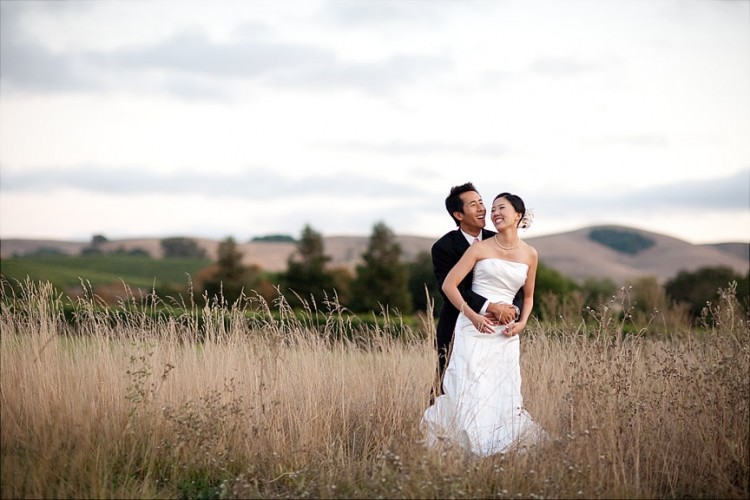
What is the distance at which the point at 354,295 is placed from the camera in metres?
32.4

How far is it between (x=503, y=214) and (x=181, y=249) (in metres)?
73.0

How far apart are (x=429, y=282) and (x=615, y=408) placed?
95.7 feet

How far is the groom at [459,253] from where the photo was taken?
5980 mm

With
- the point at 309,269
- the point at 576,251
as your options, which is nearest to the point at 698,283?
the point at 309,269

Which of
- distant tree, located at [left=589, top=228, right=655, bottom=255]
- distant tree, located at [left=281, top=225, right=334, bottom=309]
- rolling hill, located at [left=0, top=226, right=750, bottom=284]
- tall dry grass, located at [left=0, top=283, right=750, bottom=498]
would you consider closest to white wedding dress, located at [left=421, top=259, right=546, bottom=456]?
tall dry grass, located at [left=0, top=283, right=750, bottom=498]

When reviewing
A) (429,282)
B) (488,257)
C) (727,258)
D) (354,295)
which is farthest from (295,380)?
(727,258)

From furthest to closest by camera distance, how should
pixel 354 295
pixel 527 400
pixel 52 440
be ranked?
1. pixel 354 295
2. pixel 527 400
3. pixel 52 440

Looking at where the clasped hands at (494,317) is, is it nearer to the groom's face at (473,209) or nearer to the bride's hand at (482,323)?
the bride's hand at (482,323)

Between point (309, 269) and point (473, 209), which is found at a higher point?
point (473, 209)

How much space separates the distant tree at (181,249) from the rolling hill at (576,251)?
0.75m

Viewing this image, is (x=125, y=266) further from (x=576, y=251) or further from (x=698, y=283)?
(x=698, y=283)

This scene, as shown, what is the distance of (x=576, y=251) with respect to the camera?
211 ft

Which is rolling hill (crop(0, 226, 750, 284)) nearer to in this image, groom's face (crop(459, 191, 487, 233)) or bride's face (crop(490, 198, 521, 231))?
groom's face (crop(459, 191, 487, 233))

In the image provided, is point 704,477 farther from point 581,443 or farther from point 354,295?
point 354,295
